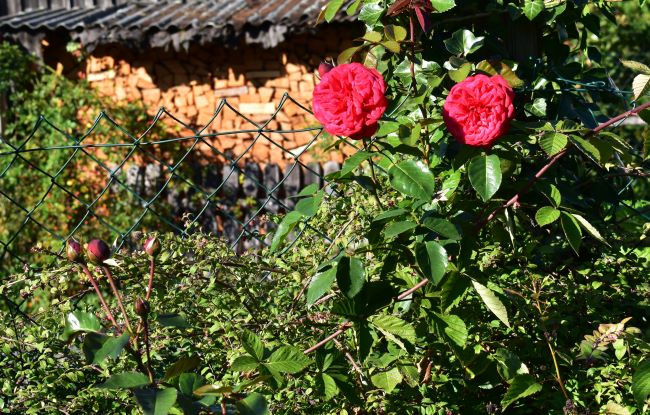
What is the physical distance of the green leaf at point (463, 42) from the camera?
7.82 feet

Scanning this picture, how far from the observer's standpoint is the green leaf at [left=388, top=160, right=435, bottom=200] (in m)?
1.81

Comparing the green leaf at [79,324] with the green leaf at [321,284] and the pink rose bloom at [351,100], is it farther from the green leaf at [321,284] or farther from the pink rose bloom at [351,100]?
the pink rose bloom at [351,100]

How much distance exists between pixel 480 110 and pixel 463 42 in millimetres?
620

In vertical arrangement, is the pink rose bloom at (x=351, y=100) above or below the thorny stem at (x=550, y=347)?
above

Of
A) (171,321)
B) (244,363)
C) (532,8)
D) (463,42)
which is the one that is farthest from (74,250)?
(532,8)

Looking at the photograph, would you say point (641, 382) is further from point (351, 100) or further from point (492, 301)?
point (351, 100)

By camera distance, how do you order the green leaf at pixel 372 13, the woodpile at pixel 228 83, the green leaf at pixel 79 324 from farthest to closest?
the woodpile at pixel 228 83 < the green leaf at pixel 372 13 < the green leaf at pixel 79 324

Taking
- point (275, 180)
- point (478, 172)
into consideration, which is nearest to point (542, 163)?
point (478, 172)

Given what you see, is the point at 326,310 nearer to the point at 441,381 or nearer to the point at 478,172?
the point at 441,381

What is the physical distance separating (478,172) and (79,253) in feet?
2.50

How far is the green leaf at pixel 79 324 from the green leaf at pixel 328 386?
1.55ft

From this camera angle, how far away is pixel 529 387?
1.97 meters

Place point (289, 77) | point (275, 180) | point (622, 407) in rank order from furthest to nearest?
point (289, 77), point (275, 180), point (622, 407)

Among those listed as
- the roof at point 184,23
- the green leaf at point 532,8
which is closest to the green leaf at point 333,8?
the green leaf at point 532,8
